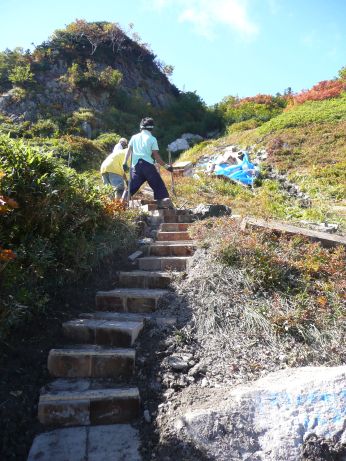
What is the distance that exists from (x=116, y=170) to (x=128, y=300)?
3.91 m

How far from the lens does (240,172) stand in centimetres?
1207

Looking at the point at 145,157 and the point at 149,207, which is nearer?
the point at 145,157

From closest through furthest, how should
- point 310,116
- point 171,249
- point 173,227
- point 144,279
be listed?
1. point 144,279
2. point 171,249
3. point 173,227
4. point 310,116

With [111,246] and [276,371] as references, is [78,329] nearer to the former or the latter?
[111,246]

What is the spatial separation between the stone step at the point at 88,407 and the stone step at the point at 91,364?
29cm

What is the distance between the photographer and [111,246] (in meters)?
5.04

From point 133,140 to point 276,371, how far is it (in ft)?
16.6

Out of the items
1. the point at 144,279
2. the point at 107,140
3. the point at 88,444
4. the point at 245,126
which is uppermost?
the point at 245,126

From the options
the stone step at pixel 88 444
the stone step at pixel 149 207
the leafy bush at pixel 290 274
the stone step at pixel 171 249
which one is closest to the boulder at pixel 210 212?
the stone step at pixel 149 207

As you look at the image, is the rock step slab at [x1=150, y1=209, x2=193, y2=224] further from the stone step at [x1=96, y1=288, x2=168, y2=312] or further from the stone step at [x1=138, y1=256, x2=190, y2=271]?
the stone step at [x1=96, y1=288, x2=168, y2=312]

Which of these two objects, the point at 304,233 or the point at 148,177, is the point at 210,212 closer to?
the point at 148,177

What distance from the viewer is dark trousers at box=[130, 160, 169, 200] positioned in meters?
6.88

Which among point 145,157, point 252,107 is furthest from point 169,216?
point 252,107

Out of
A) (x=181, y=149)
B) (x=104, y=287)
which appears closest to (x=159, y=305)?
(x=104, y=287)
